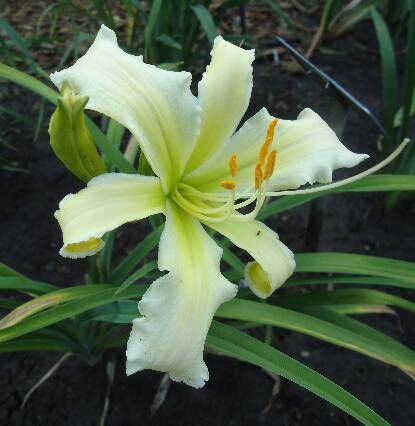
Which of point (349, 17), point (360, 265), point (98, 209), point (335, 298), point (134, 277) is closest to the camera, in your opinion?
point (98, 209)

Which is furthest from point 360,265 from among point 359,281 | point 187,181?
point 187,181

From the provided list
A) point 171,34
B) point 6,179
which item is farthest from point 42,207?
point 171,34

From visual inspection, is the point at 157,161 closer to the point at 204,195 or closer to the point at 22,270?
the point at 204,195

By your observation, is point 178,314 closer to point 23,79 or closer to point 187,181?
point 187,181

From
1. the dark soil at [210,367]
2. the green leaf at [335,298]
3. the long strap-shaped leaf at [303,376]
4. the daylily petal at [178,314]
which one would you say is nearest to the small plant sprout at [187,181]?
the daylily petal at [178,314]

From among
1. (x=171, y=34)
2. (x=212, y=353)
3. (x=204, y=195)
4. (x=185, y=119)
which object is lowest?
(x=212, y=353)

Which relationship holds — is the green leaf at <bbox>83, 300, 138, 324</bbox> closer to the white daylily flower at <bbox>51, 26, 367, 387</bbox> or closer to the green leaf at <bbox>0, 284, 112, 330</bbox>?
the green leaf at <bbox>0, 284, 112, 330</bbox>

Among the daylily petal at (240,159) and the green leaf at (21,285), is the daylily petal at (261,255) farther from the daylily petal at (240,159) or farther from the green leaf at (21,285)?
the green leaf at (21,285)
